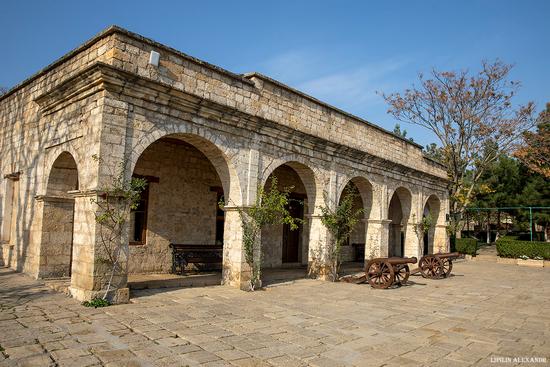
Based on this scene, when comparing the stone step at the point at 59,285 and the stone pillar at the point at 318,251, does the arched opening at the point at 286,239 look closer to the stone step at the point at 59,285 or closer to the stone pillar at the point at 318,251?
the stone pillar at the point at 318,251

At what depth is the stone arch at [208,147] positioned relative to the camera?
7309mm

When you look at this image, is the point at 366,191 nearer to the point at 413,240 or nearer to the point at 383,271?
the point at 383,271

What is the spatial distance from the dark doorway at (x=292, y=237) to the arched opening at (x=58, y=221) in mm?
6892

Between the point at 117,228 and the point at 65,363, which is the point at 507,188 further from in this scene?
the point at 65,363

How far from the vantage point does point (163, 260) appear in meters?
10.3

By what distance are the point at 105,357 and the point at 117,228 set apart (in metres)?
3.03

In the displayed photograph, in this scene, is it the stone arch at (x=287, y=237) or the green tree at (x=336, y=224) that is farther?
the stone arch at (x=287, y=237)

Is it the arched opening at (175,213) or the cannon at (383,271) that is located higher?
the arched opening at (175,213)

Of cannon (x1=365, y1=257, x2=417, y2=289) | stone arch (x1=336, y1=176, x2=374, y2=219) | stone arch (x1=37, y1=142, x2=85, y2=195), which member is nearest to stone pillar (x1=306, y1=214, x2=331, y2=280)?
cannon (x1=365, y1=257, x2=417, y2=289)

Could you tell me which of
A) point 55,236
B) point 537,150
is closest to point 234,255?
point 55,236

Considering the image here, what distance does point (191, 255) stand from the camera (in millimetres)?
10359

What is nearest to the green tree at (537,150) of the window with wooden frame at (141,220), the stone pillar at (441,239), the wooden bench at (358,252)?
the stone pillar at (441,239)

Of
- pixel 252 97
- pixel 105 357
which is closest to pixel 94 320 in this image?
pixel 105 357

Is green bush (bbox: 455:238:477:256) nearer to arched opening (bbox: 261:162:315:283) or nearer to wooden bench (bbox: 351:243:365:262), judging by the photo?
wooden bench (bbox: 351:243:365:262)
